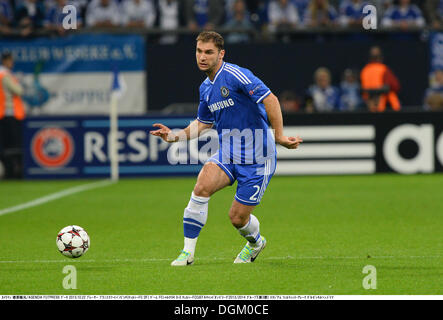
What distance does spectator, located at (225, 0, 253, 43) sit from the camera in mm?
19125

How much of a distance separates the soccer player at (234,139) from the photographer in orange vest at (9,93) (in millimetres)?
10119

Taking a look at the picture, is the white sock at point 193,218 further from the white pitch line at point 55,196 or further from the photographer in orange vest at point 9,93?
the photographer in orange vest at point 9,93

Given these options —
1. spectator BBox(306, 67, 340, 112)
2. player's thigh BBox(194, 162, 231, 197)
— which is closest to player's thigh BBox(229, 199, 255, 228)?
player's thigh BBox(194, 162, 231, 197)

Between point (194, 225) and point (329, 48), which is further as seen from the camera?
point (329, 48)

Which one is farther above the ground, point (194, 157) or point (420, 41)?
point (420, 41)

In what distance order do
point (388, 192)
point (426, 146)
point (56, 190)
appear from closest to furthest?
point (388, 192) < point (56, 190) < point (426, 146)

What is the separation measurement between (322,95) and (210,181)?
1108 centimetres

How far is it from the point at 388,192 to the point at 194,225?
7.26 meters

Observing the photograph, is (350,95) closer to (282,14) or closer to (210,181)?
(282,14)

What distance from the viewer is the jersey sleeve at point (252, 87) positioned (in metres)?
7.49

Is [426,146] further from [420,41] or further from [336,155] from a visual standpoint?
[420,41]

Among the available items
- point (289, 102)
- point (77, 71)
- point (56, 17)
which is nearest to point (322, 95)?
point (289, 102)

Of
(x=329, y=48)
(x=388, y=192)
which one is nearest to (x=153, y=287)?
(x=388, y=192)

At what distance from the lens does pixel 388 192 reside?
1430 cm
